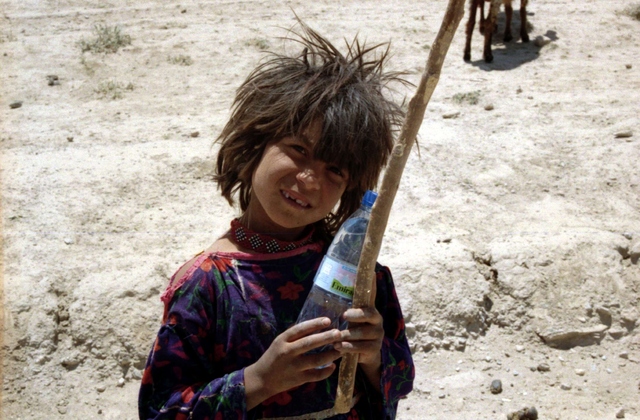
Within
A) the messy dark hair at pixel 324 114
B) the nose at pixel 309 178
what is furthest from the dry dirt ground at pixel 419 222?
the nose at pixel 309 178

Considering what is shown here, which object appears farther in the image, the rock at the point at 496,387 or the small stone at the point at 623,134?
the small stone at the point at 623,134

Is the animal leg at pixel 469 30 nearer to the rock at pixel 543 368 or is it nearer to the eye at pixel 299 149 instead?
the rock at pixel 543 368

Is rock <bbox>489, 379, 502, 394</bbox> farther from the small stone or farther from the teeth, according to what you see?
the small stone

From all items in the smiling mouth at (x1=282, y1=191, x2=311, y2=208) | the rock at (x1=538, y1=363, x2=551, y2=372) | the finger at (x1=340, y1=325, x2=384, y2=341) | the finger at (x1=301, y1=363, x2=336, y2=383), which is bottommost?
the rock at (x1=538, y1=363, x2=551, y2=372)

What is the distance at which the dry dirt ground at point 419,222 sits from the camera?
351 cm

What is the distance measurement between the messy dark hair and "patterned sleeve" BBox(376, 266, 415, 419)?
8.4 inches

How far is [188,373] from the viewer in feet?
5.12

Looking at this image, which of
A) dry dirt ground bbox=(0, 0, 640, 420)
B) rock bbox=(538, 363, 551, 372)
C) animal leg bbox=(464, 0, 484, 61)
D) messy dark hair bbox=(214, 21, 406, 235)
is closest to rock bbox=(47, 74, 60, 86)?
dry dirt ground bbox=(0, 0, 640, 420)

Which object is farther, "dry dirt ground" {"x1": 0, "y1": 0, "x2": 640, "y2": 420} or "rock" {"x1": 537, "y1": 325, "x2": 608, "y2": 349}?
"rock" {"x1": 537, "y1": 325, "x2": 608, "y2": 349}

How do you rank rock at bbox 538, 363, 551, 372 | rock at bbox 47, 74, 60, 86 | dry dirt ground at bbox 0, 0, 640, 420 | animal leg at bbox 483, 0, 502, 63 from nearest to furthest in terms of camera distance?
dry dirt ground at bbox 0, 0, 640, 420 → rock at bbox 538, 363, 551, 372 → rock at bbox 47, 74, 60, 86 → animal leg at bbox 483, 0, 502, 63

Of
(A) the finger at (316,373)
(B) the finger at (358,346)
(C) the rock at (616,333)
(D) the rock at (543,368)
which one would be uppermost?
(B) the finger at (358,346)

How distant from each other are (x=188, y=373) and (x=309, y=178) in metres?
0.49

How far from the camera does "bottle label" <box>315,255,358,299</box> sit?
146 centimetres

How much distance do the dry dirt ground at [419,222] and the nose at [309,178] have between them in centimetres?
64
